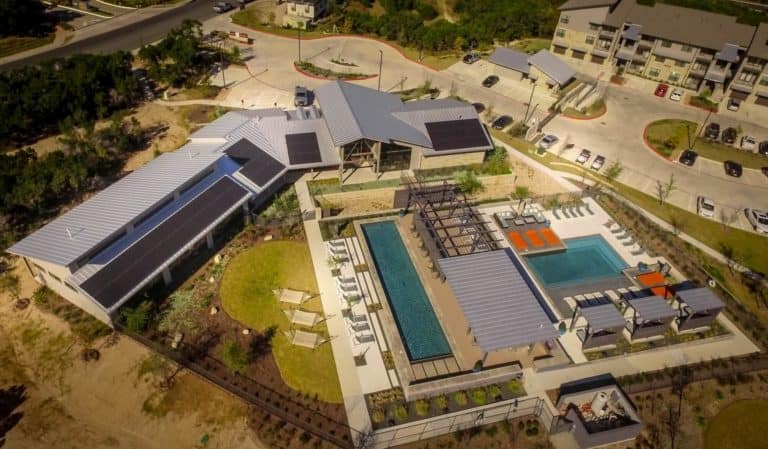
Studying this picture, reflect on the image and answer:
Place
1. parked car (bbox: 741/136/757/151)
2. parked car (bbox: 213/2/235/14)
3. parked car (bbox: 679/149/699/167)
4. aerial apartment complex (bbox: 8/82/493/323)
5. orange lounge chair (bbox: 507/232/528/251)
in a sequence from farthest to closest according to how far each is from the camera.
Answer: parked car (bbox: 213/2/235/14)
parked car (bbox: 741/136/757/151)
parked car (bbox: 679/149/699/167)
orange lounge chair (bbox: 507/232/528/251)
aerial apartment complex (bbox: 8/82/493/323)

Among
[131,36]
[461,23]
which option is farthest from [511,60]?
[131,36]

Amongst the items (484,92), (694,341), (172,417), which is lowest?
(172,417)

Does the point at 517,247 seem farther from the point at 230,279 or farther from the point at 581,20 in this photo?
the point at 581,20

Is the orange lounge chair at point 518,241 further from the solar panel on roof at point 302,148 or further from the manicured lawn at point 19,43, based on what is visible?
the manicured lawn at point 19,43

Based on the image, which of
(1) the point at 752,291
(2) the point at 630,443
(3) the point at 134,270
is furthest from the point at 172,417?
(1) the point at 752,291

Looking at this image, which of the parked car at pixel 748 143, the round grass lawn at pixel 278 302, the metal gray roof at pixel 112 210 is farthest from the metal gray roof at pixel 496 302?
the parked car at pixel 748 143

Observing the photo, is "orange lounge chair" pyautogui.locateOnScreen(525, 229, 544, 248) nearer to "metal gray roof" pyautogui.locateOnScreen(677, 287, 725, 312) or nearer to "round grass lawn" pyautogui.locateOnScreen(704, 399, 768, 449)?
"metal gray roof" pyautogui.locateOnScreen(677, 287, 725, 312)

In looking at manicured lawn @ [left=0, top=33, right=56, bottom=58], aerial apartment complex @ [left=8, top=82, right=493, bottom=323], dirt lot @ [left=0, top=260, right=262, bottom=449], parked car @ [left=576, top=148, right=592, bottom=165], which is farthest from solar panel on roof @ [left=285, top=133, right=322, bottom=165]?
manicured lawn @ [left=0, top=33, right=56, bottom=58]
